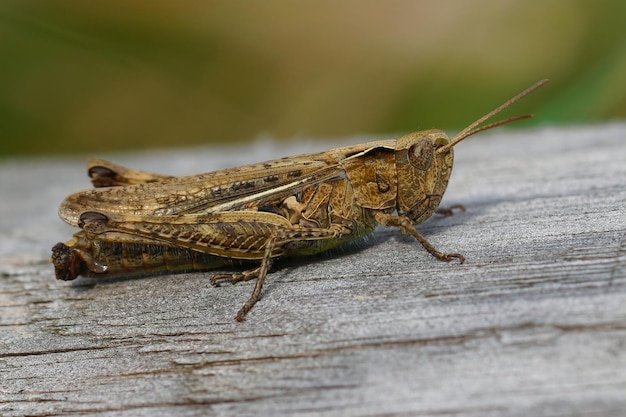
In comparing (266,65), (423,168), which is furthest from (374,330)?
(266,65)

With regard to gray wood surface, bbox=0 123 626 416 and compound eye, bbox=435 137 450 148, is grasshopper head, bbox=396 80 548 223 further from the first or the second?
gray wood surface, bbox=0 123 626 416

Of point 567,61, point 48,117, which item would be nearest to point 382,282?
A: point 567,61


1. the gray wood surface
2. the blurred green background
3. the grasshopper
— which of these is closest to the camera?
the gray wood surface

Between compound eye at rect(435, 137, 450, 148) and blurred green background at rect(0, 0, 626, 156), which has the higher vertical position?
blurred green background at rect(0, 0, 626, 156)

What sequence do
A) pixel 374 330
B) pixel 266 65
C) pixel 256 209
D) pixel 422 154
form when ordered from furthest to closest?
pixel 266 65 < pixel 256 209 < pixel 422 154 < pixel 374 330

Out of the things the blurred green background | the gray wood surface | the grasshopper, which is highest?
the blurred green background

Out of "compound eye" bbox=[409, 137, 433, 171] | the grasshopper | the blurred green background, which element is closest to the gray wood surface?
the grasshopper

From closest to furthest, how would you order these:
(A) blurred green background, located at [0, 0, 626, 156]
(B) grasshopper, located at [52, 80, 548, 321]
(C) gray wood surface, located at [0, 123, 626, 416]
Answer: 1. (C) gray wood surface, located at [0, 123, 626, 416]
2. (B) grasshopper, located at [52, 80, 548, 321]
3. (A) blurred green background, located at [0, 0, 626, 156]

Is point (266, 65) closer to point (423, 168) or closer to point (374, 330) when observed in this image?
point (423, 168)
